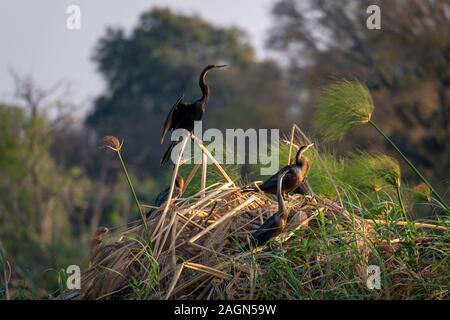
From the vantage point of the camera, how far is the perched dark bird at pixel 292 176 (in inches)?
193

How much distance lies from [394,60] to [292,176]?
1995cm

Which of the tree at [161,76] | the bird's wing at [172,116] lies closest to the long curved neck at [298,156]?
the bird's wing at [172,116]

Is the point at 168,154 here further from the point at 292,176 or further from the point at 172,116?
the point at 292,176

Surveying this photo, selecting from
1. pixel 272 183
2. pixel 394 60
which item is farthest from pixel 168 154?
pixel 394 60

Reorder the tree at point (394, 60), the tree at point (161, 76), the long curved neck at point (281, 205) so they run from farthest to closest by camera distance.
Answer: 1. the tree at point (161, 76)
2. the tree at point (394, 60)
3. the long curved neck at point (281, 205)

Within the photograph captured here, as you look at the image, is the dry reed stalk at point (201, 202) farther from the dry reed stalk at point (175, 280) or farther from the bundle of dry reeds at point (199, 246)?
the dry reed stalk at point (175, 280)

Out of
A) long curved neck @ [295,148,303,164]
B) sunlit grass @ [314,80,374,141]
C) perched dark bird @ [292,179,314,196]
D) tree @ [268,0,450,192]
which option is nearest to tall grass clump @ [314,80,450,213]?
sunlit grass @ [314,80,374,141]

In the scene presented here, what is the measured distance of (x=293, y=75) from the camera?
27.1m

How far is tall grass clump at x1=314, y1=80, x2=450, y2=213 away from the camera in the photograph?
5496 millimetres

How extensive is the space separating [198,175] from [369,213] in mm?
1601

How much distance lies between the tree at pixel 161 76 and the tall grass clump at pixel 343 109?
21.3 metres

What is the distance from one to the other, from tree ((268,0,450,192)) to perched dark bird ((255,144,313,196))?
16858 mm
